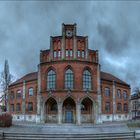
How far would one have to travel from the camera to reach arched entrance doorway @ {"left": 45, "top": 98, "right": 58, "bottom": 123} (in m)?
44.2

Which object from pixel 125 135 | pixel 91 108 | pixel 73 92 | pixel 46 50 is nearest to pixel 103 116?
pixel 91 108

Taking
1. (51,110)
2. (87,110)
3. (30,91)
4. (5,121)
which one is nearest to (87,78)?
(87,110)

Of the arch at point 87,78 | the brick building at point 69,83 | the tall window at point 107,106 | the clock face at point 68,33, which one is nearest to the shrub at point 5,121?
the brick building at point 69,83

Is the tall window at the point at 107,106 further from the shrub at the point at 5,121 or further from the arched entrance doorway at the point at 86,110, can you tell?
the shrub at the point at 5,121

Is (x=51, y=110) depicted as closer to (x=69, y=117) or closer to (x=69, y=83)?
(x=69, y=117)

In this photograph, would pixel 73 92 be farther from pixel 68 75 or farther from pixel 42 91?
pixel 42 91

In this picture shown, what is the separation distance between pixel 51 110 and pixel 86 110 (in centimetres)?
650

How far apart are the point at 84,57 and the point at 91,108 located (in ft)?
A: 31.2

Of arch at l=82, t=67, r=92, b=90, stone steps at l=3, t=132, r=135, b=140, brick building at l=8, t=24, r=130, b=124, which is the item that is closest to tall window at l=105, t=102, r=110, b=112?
brick building at l=8, t=24, r=130, b=124

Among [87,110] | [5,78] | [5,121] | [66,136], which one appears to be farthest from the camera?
[5,78]

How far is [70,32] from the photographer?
46094 millimetres

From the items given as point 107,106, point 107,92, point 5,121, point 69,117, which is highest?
point 107,92

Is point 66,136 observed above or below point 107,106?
below

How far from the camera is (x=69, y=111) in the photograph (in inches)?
1740
